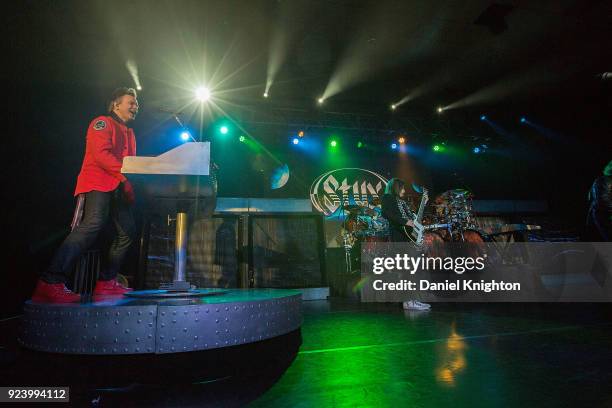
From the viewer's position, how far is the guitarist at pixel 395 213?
143 inches

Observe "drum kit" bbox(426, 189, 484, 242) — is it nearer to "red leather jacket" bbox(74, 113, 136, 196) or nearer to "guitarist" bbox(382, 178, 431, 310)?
"guitarist" bbox(382, 178, 431, 310)

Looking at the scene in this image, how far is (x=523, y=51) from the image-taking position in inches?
228

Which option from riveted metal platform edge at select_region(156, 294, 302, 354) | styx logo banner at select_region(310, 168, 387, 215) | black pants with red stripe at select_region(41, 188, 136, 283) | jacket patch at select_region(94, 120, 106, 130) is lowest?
riveted metal platform edge at select_region(156, 294, 302, 354)

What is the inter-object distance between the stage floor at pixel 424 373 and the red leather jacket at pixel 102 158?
40.3 inches

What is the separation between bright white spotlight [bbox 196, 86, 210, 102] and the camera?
6295 mm

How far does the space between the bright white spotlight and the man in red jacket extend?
4.46m

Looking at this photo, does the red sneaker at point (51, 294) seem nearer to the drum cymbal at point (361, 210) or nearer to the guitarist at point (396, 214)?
the guitarist at point (396, 214)

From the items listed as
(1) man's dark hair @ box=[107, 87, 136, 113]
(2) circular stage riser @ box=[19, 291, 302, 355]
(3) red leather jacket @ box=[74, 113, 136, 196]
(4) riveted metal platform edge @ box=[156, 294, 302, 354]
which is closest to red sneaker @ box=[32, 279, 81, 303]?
(2) circular stage riser @ box=[19, 291, 302, 355]

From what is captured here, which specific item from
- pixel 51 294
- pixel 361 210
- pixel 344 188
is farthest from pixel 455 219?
pixel 51 294

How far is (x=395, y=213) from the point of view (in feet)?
12.1

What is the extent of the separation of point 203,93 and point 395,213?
16.1 ft

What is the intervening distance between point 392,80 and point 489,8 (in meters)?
2.24

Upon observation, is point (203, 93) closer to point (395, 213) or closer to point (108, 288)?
point (395, 213)

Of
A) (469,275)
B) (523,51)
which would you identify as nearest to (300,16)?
(523,51)
